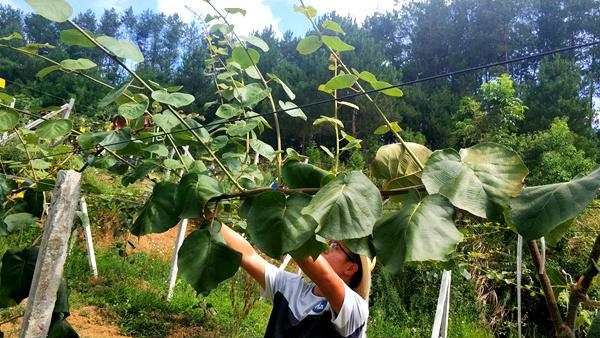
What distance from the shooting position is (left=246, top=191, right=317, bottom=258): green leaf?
1.62 feet

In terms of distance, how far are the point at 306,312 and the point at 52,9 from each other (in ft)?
3.39

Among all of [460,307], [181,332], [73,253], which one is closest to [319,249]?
[181,332]

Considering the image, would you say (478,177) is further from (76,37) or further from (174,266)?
(174,266)

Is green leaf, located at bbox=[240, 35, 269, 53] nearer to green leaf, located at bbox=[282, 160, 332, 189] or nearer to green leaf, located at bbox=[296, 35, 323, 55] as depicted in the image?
green leaf, located at bbox=[296, 35, 323, 55]

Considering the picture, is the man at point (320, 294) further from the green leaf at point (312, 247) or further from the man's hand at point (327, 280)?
the green leaf at point (312, 247)

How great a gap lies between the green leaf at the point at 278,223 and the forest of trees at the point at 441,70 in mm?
4409

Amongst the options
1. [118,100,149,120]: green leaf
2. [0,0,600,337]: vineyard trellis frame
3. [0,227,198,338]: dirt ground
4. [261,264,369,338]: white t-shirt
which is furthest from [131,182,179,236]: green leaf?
[0,227,198,338]: dirt ground

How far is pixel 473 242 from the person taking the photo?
13.5 feet

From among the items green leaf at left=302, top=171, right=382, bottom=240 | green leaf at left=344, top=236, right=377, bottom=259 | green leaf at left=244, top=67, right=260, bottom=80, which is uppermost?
green leaf at left=244, top=67, right=260, bottom=80

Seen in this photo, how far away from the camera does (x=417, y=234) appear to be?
0.41m

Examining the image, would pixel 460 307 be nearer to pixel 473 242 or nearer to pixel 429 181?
pixel 473 242

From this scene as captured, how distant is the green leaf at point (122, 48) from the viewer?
553mm

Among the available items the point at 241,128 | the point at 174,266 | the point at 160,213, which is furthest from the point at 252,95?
the point at 174,266

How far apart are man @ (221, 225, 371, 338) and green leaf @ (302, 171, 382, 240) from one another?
63 centimetres
